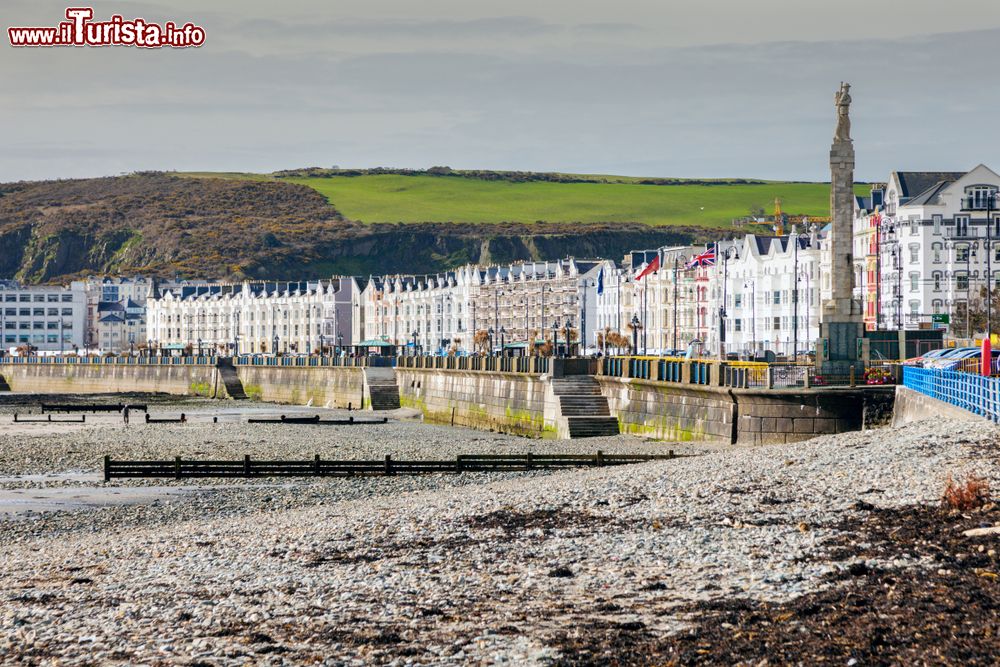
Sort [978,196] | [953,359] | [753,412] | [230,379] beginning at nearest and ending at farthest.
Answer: [753,412] → [953,359] → [978,196] → [230,379]

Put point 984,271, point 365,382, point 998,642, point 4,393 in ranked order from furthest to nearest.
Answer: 1. point 4,393
2. point 365,382
3. point 984,271
4. point 998,642

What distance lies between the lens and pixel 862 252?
115188 millimetres

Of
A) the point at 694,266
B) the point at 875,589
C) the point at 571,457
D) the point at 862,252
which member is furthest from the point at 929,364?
the point at 694,266

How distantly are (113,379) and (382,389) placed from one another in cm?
5572

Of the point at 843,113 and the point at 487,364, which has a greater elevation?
the point at 843,113

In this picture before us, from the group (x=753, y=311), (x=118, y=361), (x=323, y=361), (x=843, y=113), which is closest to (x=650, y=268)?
(x=753, y=311)

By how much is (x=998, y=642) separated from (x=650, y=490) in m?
15.6

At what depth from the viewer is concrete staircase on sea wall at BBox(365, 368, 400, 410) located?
111m

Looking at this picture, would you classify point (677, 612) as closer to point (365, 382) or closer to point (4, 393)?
point (365, 382)

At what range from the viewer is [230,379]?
468 ft

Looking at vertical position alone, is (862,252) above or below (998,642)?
above

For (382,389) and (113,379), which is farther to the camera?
(113,379)

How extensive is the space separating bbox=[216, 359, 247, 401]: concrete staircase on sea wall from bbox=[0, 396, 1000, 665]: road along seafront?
325ft

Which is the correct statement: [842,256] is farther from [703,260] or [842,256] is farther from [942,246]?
[703,260]
